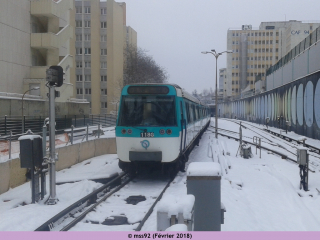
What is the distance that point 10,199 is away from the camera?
944 cm

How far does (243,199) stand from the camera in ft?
31.3

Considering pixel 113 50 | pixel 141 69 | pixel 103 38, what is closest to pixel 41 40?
pixel 141 69

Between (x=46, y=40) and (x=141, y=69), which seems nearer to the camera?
(x=46, y=40)

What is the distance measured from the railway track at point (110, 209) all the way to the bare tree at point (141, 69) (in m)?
39.1

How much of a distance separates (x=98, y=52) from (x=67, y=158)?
50.2 meters

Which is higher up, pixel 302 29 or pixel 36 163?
pixel 302 29

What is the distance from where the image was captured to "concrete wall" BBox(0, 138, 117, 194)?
1009cm

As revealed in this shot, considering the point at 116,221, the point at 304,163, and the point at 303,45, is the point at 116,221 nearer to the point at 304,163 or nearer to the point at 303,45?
the point at 304,163

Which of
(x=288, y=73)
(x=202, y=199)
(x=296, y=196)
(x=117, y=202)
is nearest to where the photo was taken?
(x=202, y=199)

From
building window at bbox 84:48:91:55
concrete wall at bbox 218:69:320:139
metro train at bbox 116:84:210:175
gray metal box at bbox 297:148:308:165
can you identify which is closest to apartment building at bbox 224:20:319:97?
building window at bbox 84:48:91:55

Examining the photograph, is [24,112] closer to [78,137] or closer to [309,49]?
[78,137]

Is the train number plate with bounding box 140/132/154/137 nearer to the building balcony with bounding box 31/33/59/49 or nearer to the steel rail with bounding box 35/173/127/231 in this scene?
the steel rail with bounding box 35/173/127/231

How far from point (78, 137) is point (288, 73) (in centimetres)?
2463

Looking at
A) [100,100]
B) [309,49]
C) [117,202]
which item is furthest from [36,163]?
[100,100]
